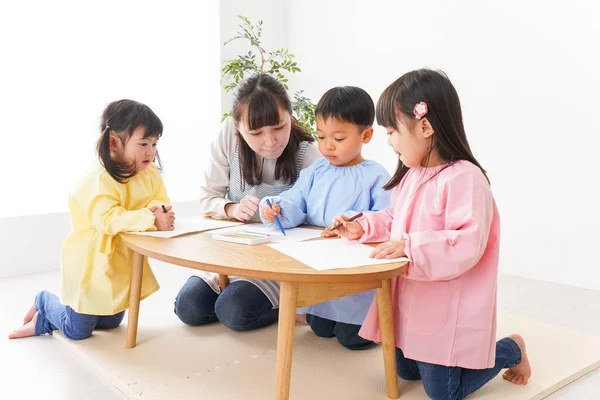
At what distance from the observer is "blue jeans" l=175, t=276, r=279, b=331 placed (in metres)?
2.07

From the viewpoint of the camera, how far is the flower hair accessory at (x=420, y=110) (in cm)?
142

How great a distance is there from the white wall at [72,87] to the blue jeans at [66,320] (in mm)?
1186

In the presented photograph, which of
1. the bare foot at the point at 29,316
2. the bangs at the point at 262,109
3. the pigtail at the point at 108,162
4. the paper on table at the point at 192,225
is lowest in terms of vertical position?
the bare foot at the point at 29,316

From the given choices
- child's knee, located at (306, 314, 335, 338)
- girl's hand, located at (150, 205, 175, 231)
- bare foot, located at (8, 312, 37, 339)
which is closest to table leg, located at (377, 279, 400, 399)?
child's knee, located at (306, 314, 335, 338)

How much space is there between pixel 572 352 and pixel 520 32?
1.73 meters

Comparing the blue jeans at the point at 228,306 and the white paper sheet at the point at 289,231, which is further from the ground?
the white paper sheet at the point at 289,231

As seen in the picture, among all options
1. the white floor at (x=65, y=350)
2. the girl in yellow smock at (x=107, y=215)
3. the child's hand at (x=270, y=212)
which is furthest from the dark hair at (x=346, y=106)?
the white floor at (x=65, y=350)

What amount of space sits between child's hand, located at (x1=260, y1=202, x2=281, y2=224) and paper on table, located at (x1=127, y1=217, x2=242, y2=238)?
0.51 feet

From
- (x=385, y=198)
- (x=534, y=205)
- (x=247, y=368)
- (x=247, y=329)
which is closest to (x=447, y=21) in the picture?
(x=534, y=205)

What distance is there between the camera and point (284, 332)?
134 cm

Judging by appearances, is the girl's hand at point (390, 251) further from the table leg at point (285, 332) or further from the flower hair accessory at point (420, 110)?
the flower hair accessory at point (420, 110)

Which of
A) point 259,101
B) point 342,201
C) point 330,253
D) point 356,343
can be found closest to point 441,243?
point 330,253

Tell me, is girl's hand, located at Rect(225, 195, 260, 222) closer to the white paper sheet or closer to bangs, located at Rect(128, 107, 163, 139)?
the white paper sheet

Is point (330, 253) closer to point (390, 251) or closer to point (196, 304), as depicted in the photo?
point (390, 251)
